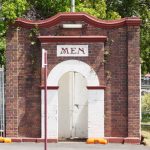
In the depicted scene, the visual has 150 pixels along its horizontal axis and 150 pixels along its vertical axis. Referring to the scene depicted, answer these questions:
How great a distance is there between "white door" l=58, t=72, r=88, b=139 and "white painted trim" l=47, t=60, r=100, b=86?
1122mm

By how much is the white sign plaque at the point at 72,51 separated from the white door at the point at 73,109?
55.6 inches

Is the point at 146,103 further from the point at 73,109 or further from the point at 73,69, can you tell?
the point at 73,69

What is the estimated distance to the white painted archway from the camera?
1900 cm

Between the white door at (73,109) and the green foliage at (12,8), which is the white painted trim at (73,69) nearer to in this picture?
the white door at (73,109)

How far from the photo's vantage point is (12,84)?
1922 centimetres

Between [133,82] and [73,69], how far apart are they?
6.64 feet

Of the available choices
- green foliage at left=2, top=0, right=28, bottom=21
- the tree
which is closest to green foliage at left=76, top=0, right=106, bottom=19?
green foliage at left=2, top=0, right=28, bottom=21

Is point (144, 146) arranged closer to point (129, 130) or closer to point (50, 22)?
point (129, 130)

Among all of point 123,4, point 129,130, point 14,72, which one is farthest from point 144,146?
point 123,4

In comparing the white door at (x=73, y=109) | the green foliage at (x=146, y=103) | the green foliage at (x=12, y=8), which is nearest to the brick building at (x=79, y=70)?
the white door at (x=73, y=109)

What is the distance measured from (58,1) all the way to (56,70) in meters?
8.09

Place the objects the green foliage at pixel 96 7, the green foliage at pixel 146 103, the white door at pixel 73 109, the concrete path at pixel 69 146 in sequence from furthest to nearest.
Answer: the green foliage at pixel 146 103, the green foliage at pixel 96 7, the white door at pixel 73 109, the concrete path at pixel 69 146

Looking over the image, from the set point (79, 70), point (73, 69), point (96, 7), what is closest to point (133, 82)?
point (79, 70)

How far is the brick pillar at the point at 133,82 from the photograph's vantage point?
1898 centimetres
